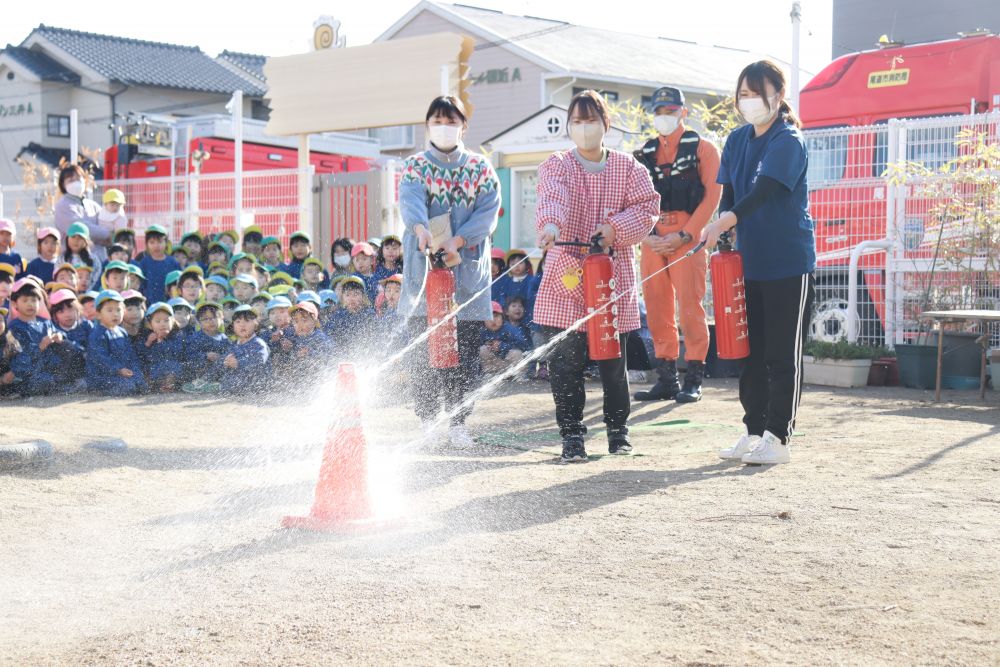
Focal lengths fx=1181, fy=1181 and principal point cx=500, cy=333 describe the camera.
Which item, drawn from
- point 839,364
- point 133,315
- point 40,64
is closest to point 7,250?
point 133,315

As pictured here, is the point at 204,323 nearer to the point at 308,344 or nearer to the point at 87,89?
the point at 308,344

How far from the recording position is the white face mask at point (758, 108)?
573 cm

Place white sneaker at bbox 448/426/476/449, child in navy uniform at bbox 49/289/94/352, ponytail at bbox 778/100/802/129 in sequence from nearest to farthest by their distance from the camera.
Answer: ponytail at bbox 778/100/802/129 < white sneaker at bbox 448/426/476/449 < child in navy uniform at bbox 49/289/94/352

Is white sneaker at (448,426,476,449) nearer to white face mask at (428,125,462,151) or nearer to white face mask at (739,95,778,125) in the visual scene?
white face mask at (428,125,462,151)

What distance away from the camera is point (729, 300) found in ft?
18.9

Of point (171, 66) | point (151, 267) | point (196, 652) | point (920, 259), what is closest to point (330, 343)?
point (151, 267)

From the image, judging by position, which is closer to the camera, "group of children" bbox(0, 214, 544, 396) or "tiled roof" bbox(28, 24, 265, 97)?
"group of children" bbox(0, 214, 544, 396)

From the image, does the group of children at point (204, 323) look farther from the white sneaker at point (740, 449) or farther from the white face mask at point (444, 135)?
the white sneaker at point (740, 449)

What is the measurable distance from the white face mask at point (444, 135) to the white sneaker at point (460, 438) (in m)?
1.57

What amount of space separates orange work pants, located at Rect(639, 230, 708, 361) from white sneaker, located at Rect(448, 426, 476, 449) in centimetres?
231

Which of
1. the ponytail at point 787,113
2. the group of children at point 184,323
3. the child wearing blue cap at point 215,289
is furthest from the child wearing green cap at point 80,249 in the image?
the ponytail at point 787,113

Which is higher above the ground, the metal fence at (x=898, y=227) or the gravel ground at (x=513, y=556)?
the metal fence at (x=898, y=227)

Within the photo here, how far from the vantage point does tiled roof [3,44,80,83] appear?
37125mm

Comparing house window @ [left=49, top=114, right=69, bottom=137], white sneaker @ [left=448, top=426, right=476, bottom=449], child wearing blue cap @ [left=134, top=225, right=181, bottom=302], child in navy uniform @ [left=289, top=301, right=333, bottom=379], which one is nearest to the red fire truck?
child in navy uniform @ [left=289, top=301, right=333, bottom=379]
